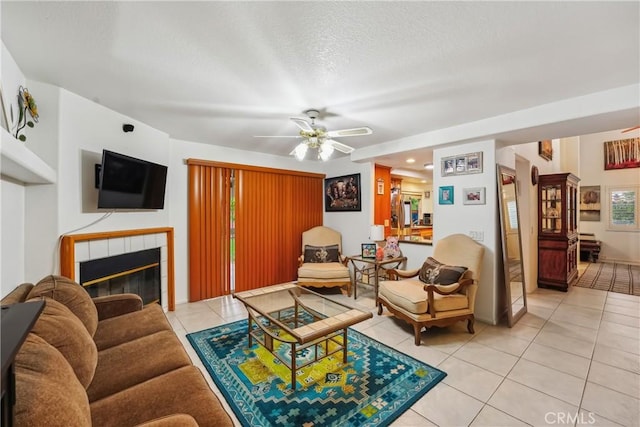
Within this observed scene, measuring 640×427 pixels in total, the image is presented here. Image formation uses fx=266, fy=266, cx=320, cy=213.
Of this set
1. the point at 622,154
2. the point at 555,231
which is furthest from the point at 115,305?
the point at 622,154

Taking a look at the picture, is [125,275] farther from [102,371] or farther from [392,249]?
[392,249]

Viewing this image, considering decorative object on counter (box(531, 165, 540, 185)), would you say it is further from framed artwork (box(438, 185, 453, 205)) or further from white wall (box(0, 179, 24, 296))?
white wall (box(0, 179, 24, 296))

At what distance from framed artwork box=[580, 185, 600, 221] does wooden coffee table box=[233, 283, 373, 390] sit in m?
8.52

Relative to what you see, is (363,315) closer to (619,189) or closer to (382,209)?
(382,209)

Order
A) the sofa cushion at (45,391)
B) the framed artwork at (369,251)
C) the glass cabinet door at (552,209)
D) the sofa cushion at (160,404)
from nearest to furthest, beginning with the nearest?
the sofa cushion at (45,391) < the sofa cushion at (160,404) < the framed artwork at (369,251) < the glass cabinet door at (552,209)

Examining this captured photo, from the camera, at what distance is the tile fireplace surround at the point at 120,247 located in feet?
7.69

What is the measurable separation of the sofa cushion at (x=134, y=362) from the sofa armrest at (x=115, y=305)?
596mm

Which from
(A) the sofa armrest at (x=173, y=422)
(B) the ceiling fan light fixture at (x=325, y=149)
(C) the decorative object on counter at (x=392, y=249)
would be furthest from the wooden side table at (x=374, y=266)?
(A) the sofa armrest at (x=173, y=422)

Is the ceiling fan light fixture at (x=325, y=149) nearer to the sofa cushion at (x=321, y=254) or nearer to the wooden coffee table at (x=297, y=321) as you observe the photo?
the wooden coffee table at (x=297, y=321)

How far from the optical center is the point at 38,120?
224 cm

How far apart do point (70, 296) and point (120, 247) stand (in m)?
1.30

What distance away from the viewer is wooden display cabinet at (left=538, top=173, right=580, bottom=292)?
4.52 meters

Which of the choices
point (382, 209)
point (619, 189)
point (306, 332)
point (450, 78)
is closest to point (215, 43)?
point (450, 78)

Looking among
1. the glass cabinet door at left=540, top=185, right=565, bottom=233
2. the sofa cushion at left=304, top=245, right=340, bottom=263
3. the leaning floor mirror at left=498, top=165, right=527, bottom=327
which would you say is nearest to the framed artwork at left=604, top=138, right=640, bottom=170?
the glass cabinet door at left=540, top=185, right=565, bottom=233
